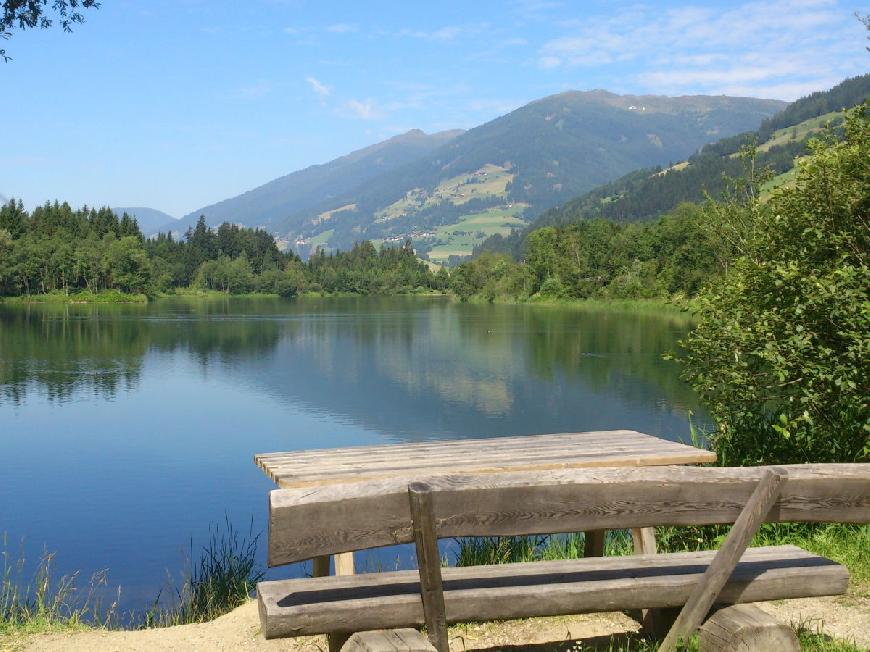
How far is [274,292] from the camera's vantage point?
586ft

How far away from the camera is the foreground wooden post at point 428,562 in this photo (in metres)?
3.58

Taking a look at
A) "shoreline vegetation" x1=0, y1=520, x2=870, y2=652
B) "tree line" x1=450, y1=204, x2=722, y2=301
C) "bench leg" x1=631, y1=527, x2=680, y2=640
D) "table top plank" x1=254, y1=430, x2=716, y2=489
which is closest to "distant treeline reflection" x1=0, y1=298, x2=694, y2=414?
"tree line" x1=450, y1=204, x2=722, y2=301

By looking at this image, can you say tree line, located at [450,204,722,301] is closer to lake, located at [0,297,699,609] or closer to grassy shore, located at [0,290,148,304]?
lake, located at [0,297,699,609]

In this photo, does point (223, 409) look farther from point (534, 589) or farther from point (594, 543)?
point (534, 589)

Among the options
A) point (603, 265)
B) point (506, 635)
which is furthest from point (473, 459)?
point (603, 265)

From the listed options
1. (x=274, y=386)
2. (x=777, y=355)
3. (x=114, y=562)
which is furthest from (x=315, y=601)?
(x=274, y=386)

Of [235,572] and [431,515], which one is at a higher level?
[431,515]

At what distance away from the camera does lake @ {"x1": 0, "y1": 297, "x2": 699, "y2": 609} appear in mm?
16422

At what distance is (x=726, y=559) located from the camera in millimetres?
4141

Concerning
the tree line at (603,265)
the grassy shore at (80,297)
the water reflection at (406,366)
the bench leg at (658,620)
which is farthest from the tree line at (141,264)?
the bench leg at (658,620)

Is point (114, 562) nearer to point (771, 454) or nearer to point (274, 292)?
point (771, 454)

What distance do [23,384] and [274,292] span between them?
144 metres

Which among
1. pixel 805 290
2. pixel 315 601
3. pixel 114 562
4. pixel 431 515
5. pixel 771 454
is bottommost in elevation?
pixel 114 562

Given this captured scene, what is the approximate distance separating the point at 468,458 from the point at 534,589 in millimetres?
2312
